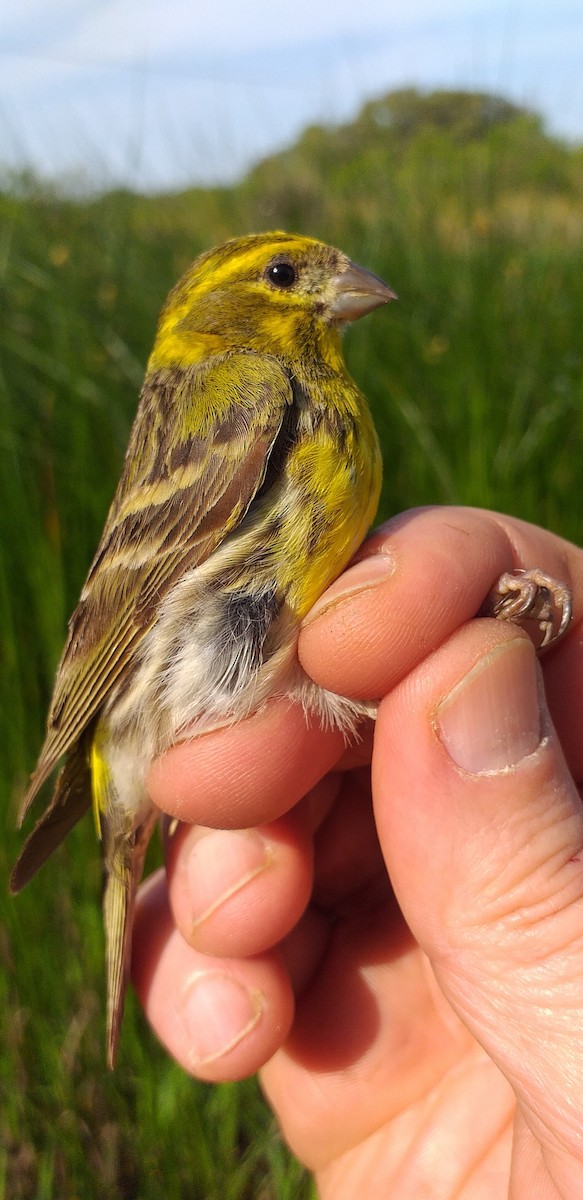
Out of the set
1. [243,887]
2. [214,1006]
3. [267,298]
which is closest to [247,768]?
[243,887]

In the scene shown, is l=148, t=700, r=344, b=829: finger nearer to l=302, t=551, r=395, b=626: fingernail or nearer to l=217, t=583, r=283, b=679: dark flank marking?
l=217, t=583, r=283, b=679: dark flank marking

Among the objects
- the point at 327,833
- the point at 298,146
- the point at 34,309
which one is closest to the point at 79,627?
the point at 327,833

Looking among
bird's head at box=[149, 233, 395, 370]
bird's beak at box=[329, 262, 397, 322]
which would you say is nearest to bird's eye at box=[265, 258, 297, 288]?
bird's head at box=[149, 233, 395, 370]

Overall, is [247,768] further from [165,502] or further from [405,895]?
[165,502]

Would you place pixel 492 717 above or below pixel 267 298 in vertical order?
below

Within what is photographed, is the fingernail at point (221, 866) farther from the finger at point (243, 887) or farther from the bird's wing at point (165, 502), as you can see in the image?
the bird's wing at point (165, 502)

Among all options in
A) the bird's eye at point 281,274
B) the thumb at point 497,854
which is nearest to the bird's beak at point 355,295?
the bird's eye at point 281,274

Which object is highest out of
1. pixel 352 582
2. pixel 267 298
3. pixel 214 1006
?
pixel 267 298
